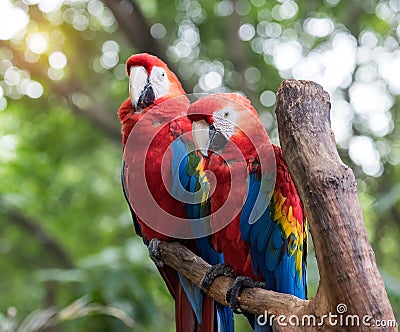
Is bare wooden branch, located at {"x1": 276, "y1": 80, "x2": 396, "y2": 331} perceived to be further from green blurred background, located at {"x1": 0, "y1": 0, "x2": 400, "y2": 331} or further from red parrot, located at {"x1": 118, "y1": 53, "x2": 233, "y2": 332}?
green blurred background, located at {"x1": 0, "y1": 0, "x2": 400, "y2": 331}

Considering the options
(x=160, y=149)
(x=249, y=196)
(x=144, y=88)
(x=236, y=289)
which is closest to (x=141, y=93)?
(x=144, y=88)

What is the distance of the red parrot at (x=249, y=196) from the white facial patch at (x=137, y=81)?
23 cm

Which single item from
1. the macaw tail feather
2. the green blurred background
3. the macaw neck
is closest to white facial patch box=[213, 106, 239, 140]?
the macaw neck

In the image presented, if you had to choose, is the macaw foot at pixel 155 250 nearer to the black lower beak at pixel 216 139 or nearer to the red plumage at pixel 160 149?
the red plumage at pixel 160 149

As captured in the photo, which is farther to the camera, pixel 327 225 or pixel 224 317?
pixel 224 317

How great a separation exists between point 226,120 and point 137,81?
0.30 meters

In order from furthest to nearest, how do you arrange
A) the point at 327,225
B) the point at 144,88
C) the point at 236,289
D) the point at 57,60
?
1. the point at 57,60
2. the point at 144,88
3. the point at 236,289
4. the point at 327,225

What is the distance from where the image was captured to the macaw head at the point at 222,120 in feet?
2.96

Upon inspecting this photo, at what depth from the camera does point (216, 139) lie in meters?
0.91

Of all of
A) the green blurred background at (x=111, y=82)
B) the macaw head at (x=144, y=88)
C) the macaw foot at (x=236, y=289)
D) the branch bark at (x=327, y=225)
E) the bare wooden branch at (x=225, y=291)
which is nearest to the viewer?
the branch bark at (x=327, y=225)

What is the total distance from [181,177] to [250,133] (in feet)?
0.71

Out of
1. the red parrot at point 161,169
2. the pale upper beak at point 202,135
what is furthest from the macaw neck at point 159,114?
the pale upper beak at point 202,135

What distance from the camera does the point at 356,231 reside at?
662 mm

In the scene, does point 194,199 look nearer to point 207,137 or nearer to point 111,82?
point 207,137
